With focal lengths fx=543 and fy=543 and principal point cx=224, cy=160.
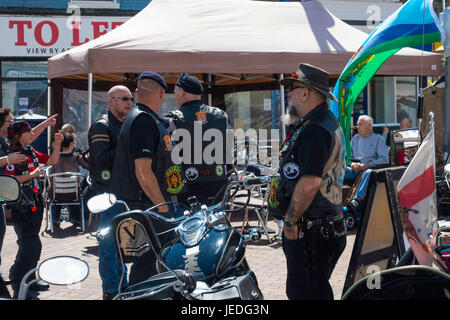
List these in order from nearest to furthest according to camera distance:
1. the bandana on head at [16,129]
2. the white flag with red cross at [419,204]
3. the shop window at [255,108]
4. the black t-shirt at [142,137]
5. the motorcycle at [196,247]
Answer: the white flag with red cross at [419,204] < the motorcycle at [196,247] < the black t-shirt at [142,137] < the bandana on head at [16,129] < the shop window at [255,108]

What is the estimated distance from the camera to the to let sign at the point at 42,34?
15.5 m

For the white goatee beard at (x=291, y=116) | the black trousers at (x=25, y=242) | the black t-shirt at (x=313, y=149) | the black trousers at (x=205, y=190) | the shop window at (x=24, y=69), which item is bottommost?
the black trousers at (x=25, y=242)

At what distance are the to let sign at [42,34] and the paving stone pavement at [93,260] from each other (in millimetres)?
7841

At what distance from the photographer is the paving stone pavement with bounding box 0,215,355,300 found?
5.20 meters

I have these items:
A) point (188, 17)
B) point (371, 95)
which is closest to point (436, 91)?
point (188, 17)

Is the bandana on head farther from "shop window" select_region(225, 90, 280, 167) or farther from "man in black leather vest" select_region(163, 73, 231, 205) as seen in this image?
"shop window" select_region(225, 90, 280, 167)

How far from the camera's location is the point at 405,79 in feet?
58.9

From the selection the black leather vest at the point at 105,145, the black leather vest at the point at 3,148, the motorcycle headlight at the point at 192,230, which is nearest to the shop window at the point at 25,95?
the black leather vest at the point at 3,148

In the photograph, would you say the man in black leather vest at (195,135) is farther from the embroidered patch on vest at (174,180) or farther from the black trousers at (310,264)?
the black trousers at (310,264)

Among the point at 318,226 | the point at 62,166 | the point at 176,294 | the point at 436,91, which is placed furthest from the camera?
the point at 436,91

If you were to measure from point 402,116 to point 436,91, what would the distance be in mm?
8453

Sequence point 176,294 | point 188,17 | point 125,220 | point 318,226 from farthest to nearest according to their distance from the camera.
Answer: point 188,17 < point 318,226 < point 125,220 < point 176,294

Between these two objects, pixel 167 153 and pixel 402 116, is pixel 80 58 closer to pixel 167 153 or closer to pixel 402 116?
pixel 167 153

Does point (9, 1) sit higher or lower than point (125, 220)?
higher
